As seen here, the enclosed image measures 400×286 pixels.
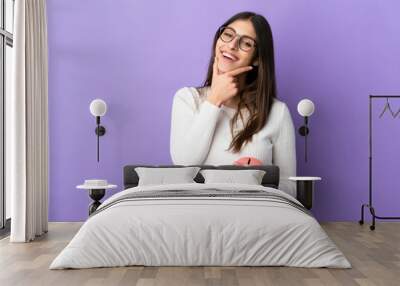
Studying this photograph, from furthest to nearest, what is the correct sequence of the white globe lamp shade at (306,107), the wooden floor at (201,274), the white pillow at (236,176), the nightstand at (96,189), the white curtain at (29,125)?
the white globe lamp shade at (306,107)
the nightstand at (96,189)
the white pillow at (236,176)
the white curtain at (29,125)
the wooden floor at (201,274)

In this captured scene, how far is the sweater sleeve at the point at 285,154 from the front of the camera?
20.6 ft

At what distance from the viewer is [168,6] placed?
654cm

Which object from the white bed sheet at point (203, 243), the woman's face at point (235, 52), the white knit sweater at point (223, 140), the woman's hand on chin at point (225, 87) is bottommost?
the white bed sheet at point (203, 243)

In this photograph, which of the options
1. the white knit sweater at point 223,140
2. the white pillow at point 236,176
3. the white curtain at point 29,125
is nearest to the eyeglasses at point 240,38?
the white knit sweater at point 223,140

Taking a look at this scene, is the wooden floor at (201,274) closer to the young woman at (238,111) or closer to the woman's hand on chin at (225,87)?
the young woman at (238,111)

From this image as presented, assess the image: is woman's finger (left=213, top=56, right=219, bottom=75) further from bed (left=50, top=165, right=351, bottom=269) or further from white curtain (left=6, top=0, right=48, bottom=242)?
bed (left=50, top=165, right=351, bottom=269)

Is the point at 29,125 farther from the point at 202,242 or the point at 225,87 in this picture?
the point at 202,242

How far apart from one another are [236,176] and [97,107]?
1737 mm

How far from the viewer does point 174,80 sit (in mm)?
6543

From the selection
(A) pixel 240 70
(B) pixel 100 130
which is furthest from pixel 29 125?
(A) pixel 240 70

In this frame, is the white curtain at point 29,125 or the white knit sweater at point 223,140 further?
the white knit sweater at point 223,140

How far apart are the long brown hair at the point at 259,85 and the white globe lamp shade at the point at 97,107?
1.42 meters

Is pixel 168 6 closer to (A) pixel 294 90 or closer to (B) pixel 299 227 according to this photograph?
(A) pixel 294 90

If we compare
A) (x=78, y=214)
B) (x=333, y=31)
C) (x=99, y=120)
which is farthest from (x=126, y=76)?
(x=333, y=31)
